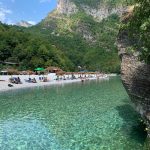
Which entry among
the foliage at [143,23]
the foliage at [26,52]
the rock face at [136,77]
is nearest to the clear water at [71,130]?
the rock face at [136,77]

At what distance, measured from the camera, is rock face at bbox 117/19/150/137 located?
64.6 ft

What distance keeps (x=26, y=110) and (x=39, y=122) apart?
8.54m

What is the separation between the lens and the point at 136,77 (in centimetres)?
2084

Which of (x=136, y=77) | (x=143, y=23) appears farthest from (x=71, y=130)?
(x=143, y=23)

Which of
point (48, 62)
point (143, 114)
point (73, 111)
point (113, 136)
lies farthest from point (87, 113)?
point (48, 62)

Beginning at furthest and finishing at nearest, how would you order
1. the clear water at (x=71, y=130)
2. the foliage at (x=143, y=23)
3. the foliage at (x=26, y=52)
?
the foliage at (x=26, y=52), the clear water at (x=71, y=130), the foliage at (x=143, y=23)

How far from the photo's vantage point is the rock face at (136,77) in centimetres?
→ 1969

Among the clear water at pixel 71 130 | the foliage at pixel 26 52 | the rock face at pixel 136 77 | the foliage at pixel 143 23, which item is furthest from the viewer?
the foliage at pixel 26 52

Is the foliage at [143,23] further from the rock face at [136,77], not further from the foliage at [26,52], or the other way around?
the foliage at [26,52]

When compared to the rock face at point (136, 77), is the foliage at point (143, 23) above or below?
above

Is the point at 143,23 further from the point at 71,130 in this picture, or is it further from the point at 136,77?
the point at 71,130

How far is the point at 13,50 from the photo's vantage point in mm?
151625

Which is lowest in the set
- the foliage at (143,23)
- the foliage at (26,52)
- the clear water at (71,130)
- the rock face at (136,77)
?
the clear water at (71,130)

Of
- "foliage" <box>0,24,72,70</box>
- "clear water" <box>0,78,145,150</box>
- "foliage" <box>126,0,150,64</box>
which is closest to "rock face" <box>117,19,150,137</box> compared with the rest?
"clear water" <box>0,78,145,150</box>
